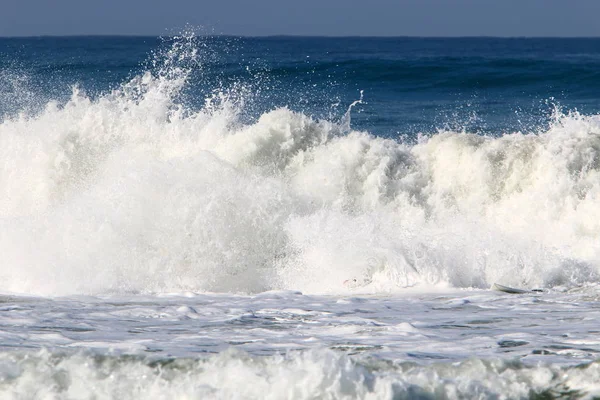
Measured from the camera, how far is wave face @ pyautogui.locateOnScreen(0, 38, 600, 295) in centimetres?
939

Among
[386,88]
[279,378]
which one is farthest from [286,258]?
[386,88]

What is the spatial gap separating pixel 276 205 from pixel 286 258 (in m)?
0.91

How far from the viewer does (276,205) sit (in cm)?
1052

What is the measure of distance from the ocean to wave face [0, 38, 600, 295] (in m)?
0.03

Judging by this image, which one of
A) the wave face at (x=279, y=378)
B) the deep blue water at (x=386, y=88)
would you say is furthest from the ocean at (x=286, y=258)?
the deep blue water at (x=386, y=88)

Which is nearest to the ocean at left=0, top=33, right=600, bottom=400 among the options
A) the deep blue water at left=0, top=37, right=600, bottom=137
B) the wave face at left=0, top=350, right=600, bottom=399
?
the wave face at left=0, top=350, right=600, bottom=399

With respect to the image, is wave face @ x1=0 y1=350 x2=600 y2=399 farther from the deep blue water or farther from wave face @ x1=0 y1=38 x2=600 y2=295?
the deep blue water

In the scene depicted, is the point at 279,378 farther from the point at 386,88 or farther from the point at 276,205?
the point at 386,88

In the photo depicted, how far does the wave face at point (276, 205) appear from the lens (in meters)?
9.39

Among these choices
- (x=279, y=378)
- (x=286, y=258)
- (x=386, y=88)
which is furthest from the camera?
(x=386, y=88)

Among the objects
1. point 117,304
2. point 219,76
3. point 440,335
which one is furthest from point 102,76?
point 440,335

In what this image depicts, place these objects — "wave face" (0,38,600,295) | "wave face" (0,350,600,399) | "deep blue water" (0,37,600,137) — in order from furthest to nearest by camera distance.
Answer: "deep blue water" (0,37,600,137) < "wave face" (0,38,600,295) < "wave face" (0,350,600,399)

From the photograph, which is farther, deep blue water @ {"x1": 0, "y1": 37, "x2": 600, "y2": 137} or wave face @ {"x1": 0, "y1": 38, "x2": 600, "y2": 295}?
deep blue water @ {"x1": 0, "y1": 37, "x2": 600, "y2": 137}

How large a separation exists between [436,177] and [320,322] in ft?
18.6
